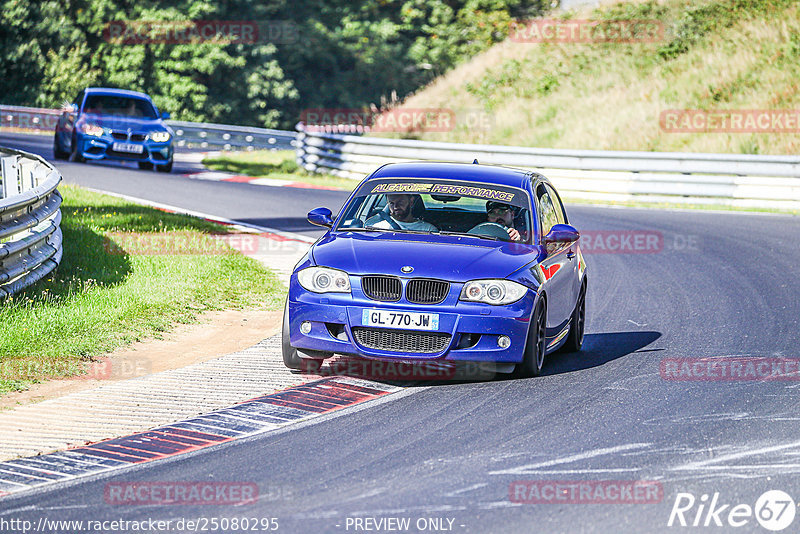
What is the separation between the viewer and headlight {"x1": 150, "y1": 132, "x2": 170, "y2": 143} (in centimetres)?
2614

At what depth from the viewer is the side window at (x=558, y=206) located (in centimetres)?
1062

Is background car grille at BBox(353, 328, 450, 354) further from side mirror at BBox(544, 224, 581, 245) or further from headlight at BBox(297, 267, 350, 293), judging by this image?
side mirror at BBox(544, 224, 581, 245)

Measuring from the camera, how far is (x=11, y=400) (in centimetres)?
787

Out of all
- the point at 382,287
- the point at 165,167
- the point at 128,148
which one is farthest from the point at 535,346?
the point at 165,167

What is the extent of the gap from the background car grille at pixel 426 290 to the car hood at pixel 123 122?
18.8m

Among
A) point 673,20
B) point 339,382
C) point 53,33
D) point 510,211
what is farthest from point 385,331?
point 53,33

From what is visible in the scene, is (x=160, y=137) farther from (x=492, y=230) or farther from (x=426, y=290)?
(x=426, y=290)

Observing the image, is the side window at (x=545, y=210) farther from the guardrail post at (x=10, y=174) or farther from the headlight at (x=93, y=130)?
the headlight at (x=93, y=130)

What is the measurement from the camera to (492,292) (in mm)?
8359

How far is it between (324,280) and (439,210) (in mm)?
1593

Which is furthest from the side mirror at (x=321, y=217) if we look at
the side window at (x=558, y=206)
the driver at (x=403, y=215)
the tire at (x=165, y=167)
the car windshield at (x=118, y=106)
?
the tire at (x=165, y=167)

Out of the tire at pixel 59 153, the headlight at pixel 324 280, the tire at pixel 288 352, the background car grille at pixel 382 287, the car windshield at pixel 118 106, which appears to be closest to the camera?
the background car grille at pixel 382 287

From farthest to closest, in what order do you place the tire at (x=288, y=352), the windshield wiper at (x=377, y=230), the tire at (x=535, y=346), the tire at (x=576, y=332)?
the tire at (x=576, y=332) → the windshield wiper at (x=377, y=230) → the tire at (x=288, y=352) → the tire at (x=535, y=346)

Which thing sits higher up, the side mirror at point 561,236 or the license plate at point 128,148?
the side mirror at point 561,236
